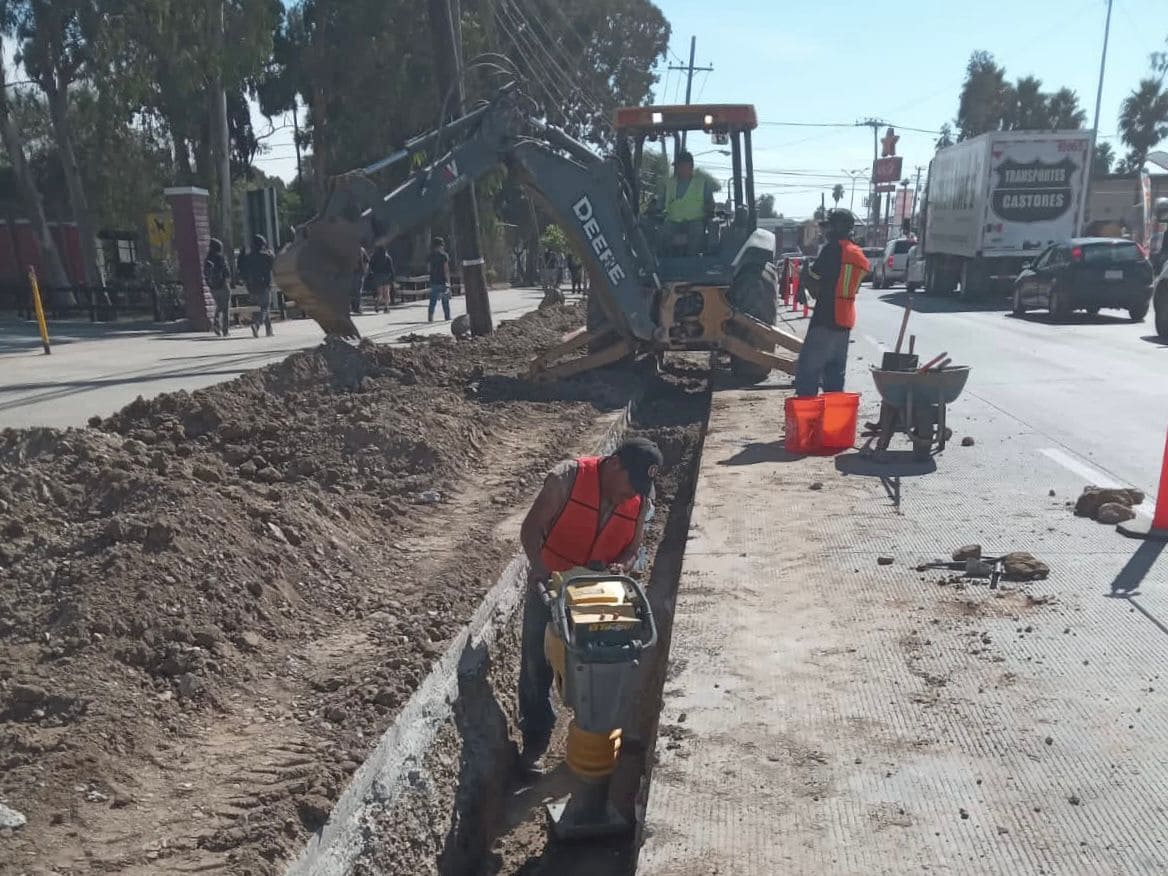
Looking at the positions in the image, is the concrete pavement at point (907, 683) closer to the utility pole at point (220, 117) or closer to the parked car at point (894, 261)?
the utility pole at point (220, 117)

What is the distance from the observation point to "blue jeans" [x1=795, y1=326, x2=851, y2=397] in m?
9.45

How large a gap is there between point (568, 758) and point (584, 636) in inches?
24.7

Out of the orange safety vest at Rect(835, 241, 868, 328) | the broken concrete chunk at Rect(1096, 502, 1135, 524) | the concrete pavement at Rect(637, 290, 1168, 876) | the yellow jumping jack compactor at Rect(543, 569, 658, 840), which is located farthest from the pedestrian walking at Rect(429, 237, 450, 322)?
the yellow jumping jack compactor at Rect(543, 569, 658, 840)

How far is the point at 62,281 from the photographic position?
27.0m

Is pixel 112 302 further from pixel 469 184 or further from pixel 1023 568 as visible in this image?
pixel 1023 568

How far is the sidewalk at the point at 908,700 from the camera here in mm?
3285

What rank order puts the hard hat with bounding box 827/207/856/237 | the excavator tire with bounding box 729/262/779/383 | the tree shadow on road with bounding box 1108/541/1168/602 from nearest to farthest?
the tree shadow on road with bounding box 1108/541/1168/602 → the hard hat with bounding box 827/207/856/237 → the excavator tire with bounding box 729/262/779/383

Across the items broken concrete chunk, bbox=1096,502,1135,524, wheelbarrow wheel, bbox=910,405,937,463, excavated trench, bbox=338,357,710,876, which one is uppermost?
wheelbarrow wheel, bbox=910,405,937,463

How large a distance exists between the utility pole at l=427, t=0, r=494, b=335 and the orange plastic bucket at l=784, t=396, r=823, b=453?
8.04 meters

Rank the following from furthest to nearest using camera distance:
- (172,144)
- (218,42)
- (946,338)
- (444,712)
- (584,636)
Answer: (172,144), (218,42), (946,338), (444,712), (584,636)

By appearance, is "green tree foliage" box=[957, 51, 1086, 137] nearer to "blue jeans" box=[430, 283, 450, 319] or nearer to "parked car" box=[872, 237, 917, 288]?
"parked car" box=[872, 237, 917, 288]

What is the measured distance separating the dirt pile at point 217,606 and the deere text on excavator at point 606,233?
1.59m

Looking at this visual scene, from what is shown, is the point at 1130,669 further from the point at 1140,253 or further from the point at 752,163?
the point at 1140,253

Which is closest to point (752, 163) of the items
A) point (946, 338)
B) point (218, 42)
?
point (946, 338)
